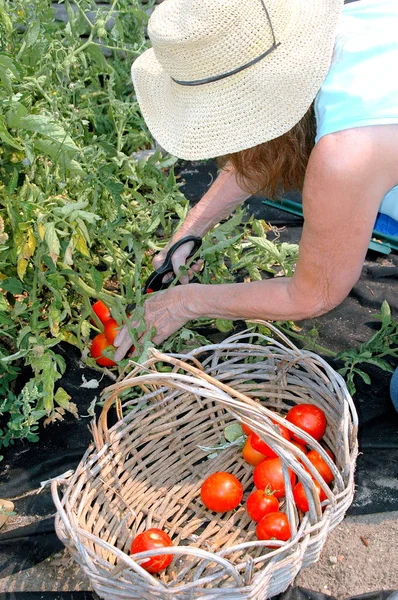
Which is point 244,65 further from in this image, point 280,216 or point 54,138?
point 280,216

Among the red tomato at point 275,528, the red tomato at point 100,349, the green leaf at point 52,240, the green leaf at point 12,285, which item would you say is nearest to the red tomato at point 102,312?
Result: the red tomato at point 100,349

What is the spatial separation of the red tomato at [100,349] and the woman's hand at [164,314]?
4.6 inches

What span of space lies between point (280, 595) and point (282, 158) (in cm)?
92

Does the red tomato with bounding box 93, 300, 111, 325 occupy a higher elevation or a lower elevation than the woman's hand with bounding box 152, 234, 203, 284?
lower

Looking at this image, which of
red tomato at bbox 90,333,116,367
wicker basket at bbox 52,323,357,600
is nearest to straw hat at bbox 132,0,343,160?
wicker basket at bbox 52,323,357,600

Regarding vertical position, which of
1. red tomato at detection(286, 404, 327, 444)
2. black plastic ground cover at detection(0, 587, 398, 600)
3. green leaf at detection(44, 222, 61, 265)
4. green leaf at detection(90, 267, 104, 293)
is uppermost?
green leaf at detection(44, 222, 61, 265)

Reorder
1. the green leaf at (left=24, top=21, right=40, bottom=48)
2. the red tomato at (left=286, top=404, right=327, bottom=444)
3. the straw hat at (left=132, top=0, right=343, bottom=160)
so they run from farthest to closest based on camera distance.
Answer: the green leaf at (left=24, top=21, right=40, bottom=48), the red tomato at (left=286, top=404, right=327, bottom=444), the straw hat at (left=132, top=0, right=343, bottom=160)

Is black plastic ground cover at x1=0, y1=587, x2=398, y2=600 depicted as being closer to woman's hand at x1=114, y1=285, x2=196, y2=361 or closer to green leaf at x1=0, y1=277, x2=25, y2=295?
woman's hand at x1=114, y1=285, x2=196, y2=361

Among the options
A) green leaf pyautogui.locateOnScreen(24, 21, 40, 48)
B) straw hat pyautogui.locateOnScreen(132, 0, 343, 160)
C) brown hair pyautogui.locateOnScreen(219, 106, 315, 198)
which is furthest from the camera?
green leaf pyautogui.locateOnScreen(24, 21, 40, 48)

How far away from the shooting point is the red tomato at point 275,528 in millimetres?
1312

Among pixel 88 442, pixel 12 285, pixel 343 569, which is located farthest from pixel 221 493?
pixel 12 285

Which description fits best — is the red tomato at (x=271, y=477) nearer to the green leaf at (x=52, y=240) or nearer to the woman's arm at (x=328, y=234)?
the woman's arm at (x=328, y=234)

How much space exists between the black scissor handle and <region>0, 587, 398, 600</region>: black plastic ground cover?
770mm

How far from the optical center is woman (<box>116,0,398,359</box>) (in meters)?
1.15
